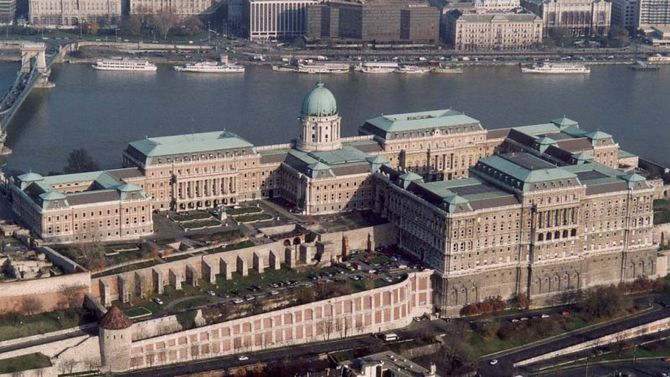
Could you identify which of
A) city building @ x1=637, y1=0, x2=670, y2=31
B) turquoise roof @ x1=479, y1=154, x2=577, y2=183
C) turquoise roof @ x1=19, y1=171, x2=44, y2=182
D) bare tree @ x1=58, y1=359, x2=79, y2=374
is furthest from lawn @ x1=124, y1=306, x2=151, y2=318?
city building @ x1=637, y1=0, x2=670, y2=31

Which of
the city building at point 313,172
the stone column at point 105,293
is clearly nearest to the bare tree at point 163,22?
the city building at point 313,172

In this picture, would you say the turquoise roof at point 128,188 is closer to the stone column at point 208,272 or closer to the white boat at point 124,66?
the stone column at point 208,272

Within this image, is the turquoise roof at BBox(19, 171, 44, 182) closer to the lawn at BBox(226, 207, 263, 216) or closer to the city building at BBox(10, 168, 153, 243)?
the city building at BBox(10, 168, 153, 243)

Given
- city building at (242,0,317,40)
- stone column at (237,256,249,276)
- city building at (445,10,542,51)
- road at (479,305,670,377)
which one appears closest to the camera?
road at (479,305,670,377)

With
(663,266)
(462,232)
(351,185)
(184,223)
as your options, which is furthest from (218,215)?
(663,266)

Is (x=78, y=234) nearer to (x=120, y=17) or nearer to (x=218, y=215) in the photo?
(x=218, y=215)

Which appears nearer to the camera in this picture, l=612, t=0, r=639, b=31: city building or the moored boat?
the moored boat

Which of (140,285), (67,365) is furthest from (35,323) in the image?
(140,285)

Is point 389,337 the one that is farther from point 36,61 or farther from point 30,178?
point 36,61
